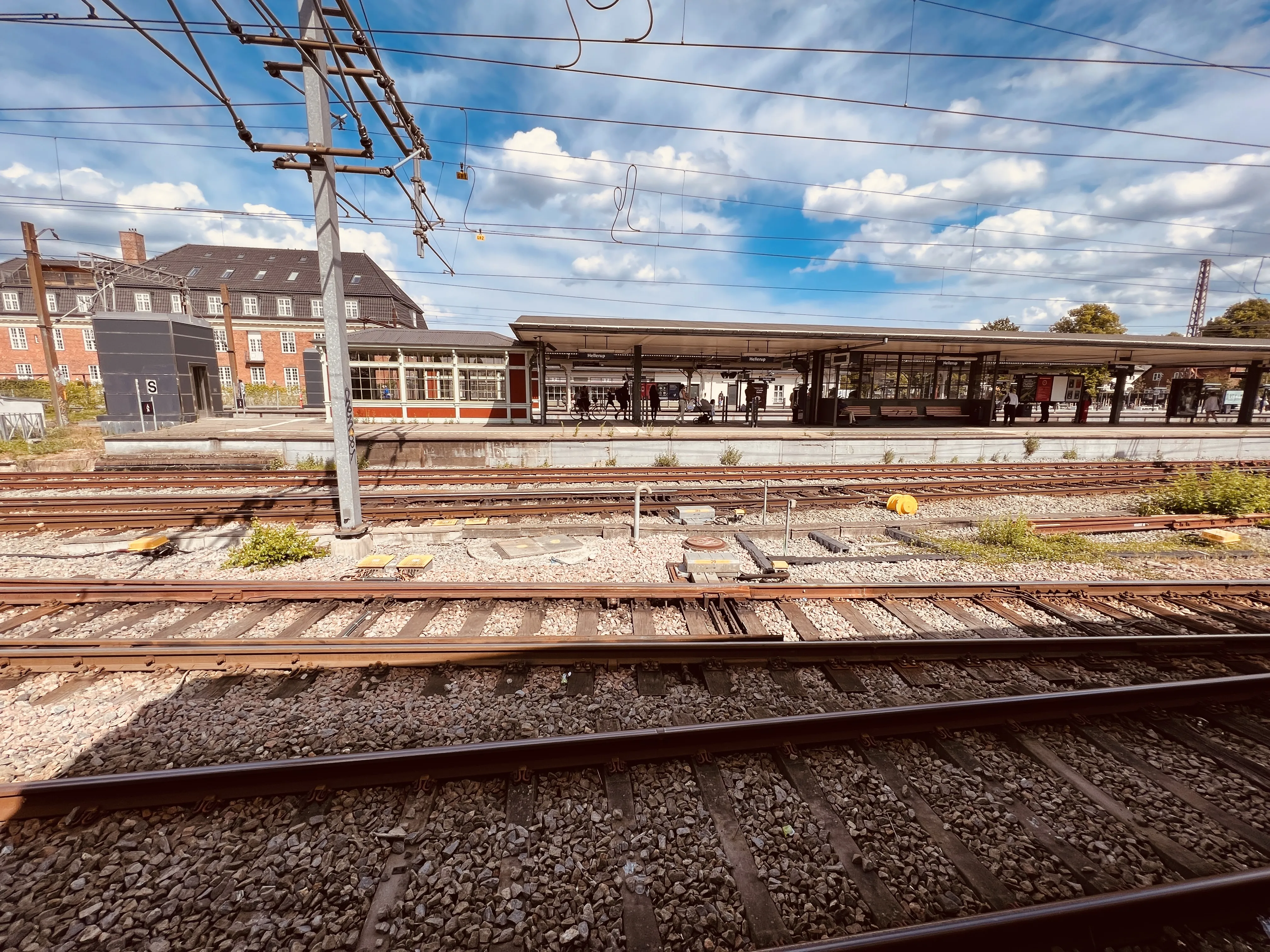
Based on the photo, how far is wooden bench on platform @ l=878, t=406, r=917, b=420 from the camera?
25.2 metres

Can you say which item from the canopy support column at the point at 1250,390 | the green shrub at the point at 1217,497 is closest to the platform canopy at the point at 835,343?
the canopy support column at the point at 1250,390

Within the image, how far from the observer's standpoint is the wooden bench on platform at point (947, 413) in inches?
1022

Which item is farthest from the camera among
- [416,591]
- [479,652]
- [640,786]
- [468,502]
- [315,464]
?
[315,464]

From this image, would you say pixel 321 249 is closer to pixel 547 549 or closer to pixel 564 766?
pixel 547 549

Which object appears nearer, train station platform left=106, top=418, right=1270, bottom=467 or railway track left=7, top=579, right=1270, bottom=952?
railway track left=7, top=579, right=1270, bottom=952

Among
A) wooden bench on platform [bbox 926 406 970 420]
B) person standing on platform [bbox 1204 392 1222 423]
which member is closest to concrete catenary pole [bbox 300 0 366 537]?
wooden bench on platform [bbox 926 406 970 420]

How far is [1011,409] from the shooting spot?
1073 inches

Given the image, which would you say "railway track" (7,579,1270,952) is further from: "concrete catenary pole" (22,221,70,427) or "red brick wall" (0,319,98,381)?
"red brick wall" (0,319,98,381)

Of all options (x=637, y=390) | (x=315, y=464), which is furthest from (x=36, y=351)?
(x=637, y=390)

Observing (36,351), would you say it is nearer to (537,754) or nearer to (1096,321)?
(537,754)

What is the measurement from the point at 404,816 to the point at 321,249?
7038 mm

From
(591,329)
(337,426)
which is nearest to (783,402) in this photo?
(591,329)

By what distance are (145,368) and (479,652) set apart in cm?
2421

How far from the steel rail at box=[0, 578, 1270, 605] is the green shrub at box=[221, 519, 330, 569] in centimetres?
130
